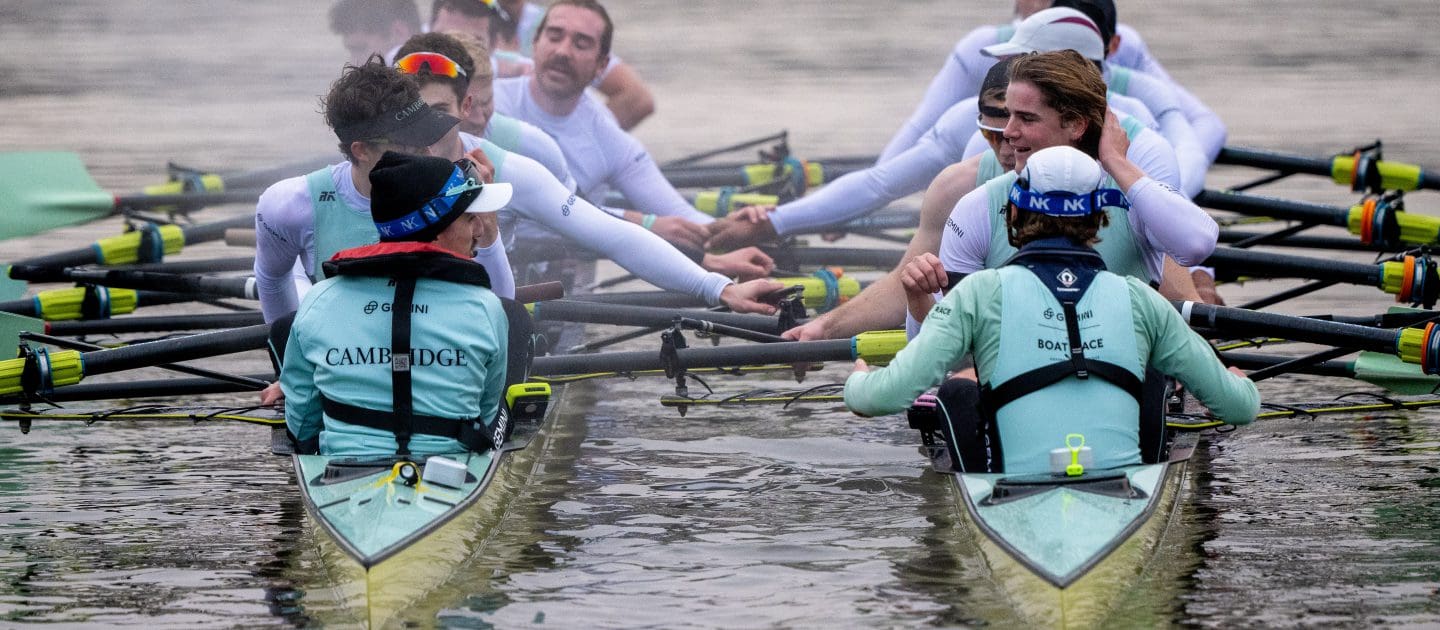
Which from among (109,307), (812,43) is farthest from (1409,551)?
(812,43)

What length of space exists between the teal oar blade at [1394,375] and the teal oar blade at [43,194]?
265 inches

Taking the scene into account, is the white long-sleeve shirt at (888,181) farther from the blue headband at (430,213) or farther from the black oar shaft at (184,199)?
the black oar shaft at (184,199)

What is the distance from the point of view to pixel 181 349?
732cm

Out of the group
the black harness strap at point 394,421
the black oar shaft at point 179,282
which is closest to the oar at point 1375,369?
the black harness strap at point 394,421

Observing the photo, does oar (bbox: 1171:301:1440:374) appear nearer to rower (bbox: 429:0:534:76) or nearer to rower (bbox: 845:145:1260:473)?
rower (bbox: 845:145:1260:473)

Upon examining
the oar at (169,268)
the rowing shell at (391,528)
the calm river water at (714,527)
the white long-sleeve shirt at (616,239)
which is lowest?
the calm river water at (714,527)

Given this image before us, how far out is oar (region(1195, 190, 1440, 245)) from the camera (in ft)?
31.9

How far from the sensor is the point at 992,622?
5395mm

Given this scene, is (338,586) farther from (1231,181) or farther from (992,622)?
(1231,181)

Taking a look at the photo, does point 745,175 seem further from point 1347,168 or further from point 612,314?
point 612,314

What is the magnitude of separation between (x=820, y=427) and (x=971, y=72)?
2645 mm

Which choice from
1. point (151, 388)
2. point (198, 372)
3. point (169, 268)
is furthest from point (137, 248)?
point (198, 372)

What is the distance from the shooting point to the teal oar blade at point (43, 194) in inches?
415

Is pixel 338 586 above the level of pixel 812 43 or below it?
below
